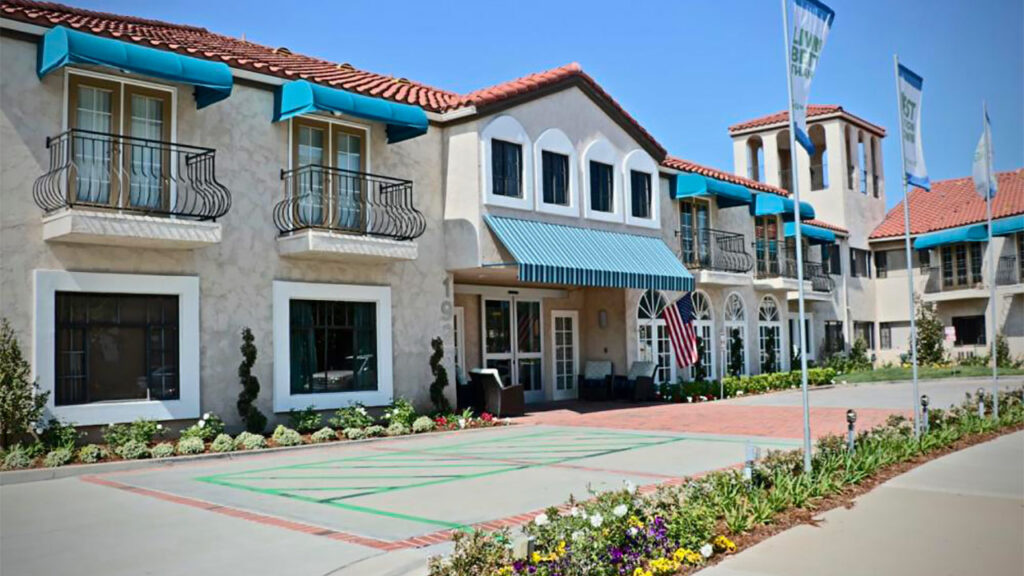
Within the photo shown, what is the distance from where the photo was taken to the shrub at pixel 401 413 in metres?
17.6

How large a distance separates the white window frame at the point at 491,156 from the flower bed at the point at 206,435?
5.02 metres

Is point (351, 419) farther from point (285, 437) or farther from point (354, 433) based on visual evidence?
point (285, 437)

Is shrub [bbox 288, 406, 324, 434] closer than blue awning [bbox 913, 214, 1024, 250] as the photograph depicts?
Yes

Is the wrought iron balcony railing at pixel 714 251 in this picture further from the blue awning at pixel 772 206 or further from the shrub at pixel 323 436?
the shrub at pixel 323 436

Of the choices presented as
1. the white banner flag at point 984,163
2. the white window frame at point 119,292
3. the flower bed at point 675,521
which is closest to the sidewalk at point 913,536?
the flower bed at point 675,521

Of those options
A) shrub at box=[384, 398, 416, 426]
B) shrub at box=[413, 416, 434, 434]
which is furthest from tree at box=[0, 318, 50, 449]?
shrub at box=[413, 416, 434, 434]

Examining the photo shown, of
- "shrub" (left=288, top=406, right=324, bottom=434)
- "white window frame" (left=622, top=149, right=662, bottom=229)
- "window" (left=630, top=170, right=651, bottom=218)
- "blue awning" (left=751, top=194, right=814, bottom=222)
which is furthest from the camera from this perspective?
"blue awning" (left=751, top=194, right=814, bottom=222)

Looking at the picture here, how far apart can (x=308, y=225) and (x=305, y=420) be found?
374 centimetres

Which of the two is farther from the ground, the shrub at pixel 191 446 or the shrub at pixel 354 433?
the shrub at pixel 191 446

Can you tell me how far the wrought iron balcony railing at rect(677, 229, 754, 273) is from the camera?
27.2 metres

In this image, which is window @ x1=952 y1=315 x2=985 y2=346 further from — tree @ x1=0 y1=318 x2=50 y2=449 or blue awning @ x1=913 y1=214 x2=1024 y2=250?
tree @ x1=0 y1=318 x2=50 y2=449

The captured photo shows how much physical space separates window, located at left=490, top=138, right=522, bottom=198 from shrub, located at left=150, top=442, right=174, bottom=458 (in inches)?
369

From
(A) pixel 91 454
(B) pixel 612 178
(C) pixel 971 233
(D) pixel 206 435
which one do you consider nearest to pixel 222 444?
(D) pixel 206 435

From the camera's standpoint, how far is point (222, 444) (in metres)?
14.3
